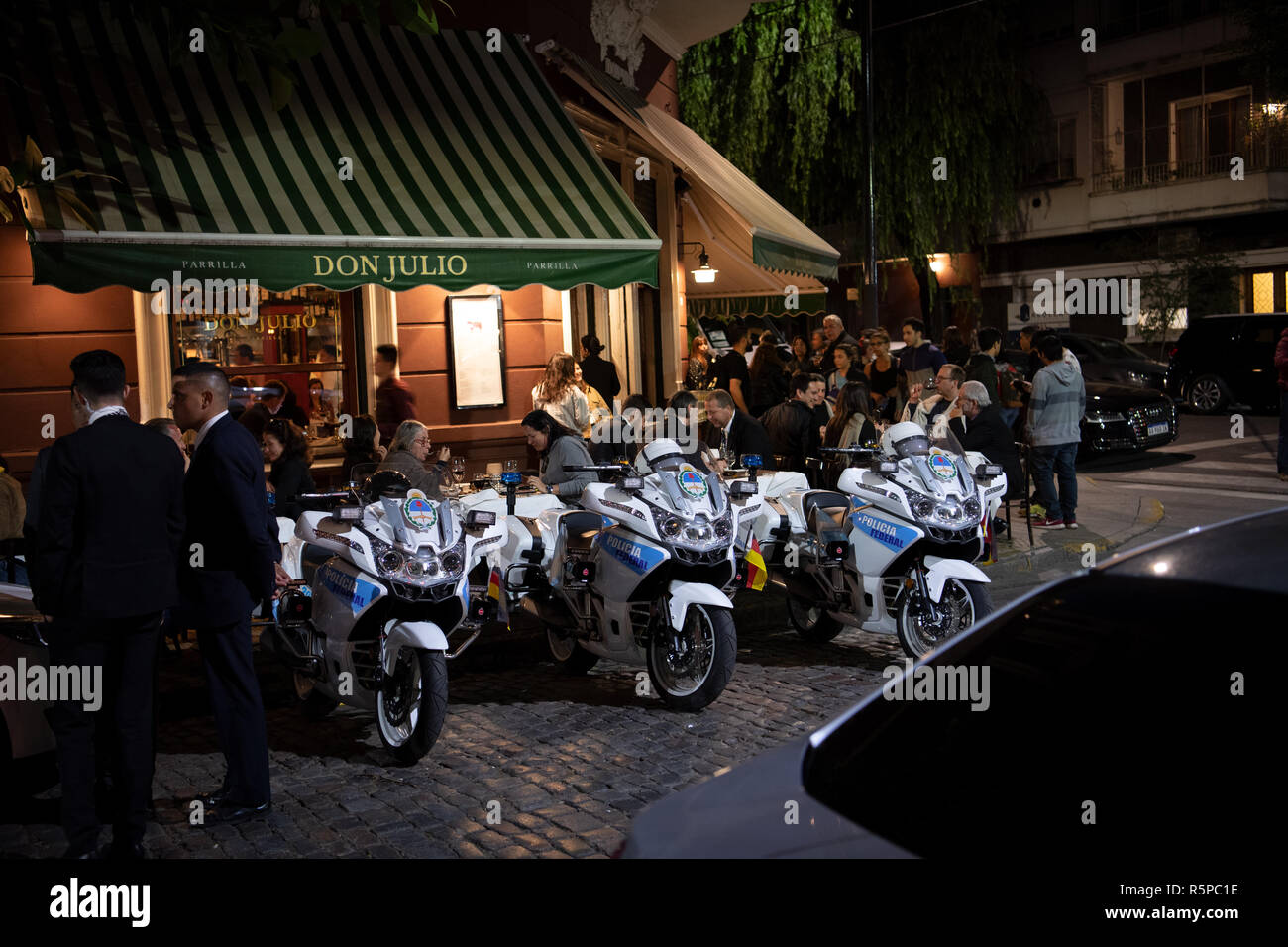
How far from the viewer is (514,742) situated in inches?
257

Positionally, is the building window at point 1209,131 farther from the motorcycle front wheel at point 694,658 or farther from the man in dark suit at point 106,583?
the man in dark suit at point 106,583

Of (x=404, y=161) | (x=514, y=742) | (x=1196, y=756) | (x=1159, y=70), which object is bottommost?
(x=514, y=742)

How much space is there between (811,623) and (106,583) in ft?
16.4

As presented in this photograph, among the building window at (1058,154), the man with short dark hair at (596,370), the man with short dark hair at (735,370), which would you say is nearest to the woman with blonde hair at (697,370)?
the man with short dark hair at (735,370)

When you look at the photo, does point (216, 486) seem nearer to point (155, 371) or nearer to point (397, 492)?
point (397, 492)

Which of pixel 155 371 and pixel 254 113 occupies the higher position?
pixel 254 113

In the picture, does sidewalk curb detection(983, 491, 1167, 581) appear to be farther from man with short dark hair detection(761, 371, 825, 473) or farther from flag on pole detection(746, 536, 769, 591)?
flag on pole detection(746, 536, 769, 591)

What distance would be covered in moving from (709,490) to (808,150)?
2129cm

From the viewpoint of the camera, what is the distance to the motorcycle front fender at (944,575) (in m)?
7.37

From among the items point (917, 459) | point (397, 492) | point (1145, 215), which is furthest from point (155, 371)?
point (1145, 215)

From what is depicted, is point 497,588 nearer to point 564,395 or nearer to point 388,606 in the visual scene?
point 388,606

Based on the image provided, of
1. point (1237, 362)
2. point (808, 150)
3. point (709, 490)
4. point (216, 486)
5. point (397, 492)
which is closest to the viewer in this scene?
point (216, 486)

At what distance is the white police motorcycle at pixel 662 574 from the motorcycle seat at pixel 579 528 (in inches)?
0.7

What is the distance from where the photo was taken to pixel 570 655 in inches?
317
